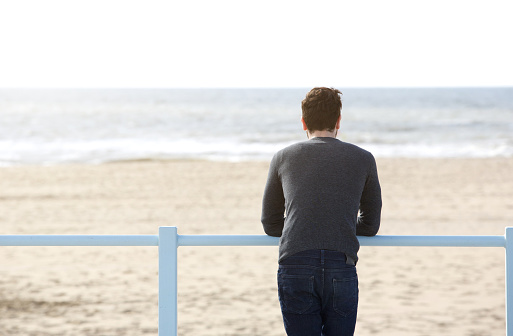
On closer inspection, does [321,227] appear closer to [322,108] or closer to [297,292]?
[297,292]

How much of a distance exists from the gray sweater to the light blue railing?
0.16 meters

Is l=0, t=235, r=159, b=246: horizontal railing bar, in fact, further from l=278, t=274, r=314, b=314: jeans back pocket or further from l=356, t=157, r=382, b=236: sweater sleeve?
l=356, t=157, r=382, b=236: sweater sleeve

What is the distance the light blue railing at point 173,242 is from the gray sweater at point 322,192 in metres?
0.16

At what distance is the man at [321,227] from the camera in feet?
6.70

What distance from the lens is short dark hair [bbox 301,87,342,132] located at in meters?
2.10

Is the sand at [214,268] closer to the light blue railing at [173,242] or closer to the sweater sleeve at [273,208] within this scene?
the light blue railing at [173,242]

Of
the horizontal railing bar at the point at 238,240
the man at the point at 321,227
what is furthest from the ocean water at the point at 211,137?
the man at the point at 321,227

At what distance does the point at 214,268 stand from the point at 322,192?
17.6ft

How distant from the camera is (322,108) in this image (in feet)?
6.92

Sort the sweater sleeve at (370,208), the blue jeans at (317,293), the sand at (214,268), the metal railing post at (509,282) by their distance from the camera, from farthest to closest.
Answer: the sand at (214,268) < the metal railing post at (509,282) < the sweater sleeve at (370,208) < the blue jeans at (317,293)

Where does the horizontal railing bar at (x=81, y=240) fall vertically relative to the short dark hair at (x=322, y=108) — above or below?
below

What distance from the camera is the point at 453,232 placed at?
9469mm

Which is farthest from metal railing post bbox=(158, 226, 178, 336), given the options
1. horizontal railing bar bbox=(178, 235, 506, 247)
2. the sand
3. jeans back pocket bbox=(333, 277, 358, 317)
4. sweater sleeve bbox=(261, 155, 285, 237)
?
the sand

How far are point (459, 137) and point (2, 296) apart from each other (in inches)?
1133
